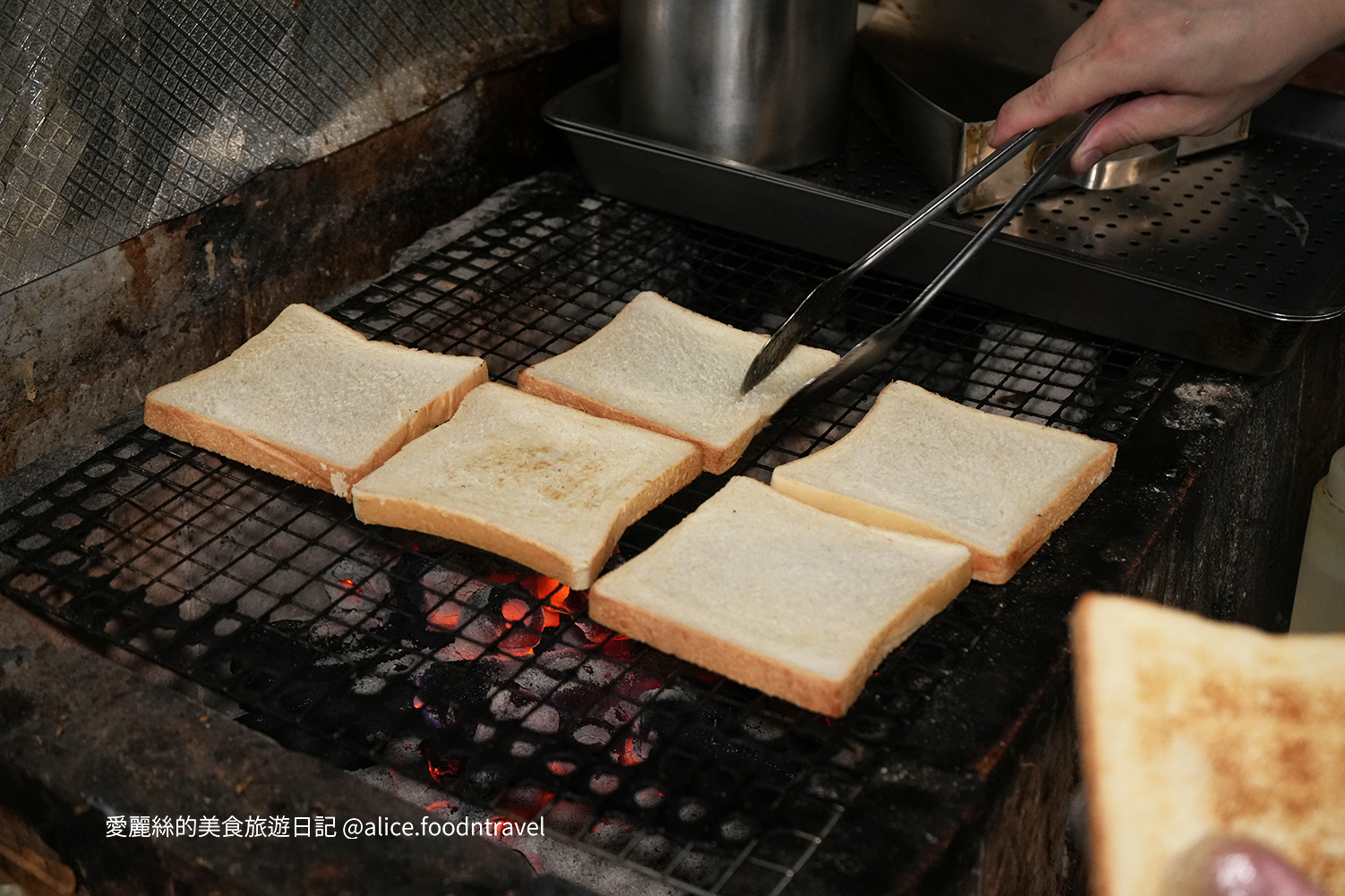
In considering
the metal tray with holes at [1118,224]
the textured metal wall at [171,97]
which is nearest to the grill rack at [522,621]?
the metal tray with holes at [1118,224]

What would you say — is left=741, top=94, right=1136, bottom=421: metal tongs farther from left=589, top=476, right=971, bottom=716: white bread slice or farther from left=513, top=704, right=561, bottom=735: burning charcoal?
left=513, top=704, right=561, bottom=735: burning charcoal

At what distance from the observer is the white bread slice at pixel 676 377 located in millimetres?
2412

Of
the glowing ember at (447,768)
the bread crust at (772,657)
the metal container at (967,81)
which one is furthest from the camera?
the metal container at (967,81)

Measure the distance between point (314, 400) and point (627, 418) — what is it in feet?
2.04

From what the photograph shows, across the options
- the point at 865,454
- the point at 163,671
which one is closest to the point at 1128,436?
the point at 865,454

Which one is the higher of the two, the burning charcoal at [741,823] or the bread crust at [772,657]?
the bread crust at [772,657]

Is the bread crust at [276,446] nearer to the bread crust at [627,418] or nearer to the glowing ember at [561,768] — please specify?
the bread crust at [627,418]

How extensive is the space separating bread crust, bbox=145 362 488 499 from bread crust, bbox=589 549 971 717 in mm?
584

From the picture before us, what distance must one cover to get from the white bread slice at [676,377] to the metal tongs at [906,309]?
0.06 metres

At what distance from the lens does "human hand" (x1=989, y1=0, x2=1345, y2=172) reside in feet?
7.83

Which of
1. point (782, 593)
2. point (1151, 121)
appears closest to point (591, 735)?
point (782, 593)

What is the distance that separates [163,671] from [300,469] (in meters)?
0.43

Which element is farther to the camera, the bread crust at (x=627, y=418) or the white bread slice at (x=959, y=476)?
the bread crust at (x=627, y=418)

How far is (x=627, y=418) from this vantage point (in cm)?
246
